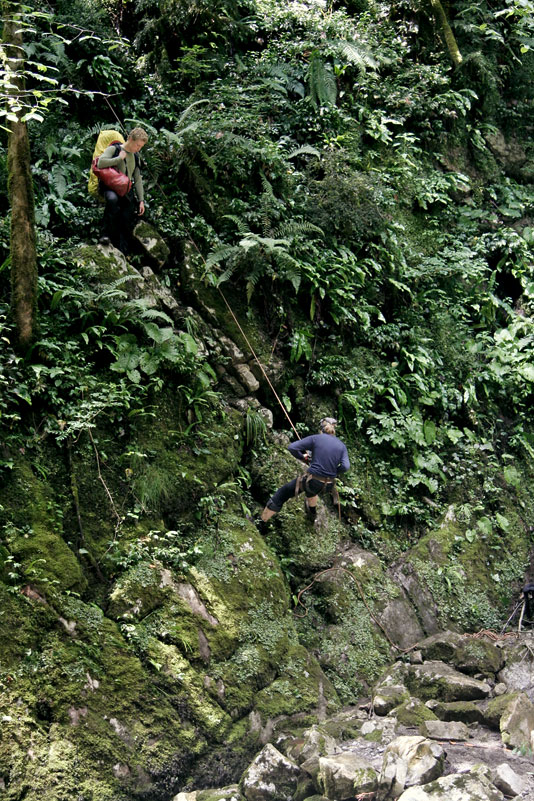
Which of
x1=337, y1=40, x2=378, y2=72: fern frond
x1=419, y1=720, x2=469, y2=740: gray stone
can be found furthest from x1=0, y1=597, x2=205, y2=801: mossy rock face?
x1=337, y1=40, x2=378, y2=72: fern frond

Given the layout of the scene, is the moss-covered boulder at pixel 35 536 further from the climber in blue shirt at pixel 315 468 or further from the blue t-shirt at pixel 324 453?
the blue t-shirt at pixel 324 453

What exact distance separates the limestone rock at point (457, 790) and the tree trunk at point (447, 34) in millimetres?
13988

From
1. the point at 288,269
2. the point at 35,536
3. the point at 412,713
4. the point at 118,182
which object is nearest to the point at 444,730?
the point at 412,713

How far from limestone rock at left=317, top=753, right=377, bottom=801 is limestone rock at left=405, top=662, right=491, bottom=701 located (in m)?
2.07

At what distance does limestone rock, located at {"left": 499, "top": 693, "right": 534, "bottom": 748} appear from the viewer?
612 cm

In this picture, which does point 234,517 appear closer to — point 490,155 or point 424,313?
point 424,313

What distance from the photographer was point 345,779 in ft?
17.0

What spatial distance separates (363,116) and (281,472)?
8.16 metres

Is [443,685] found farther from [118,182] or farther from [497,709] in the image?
[118,182]

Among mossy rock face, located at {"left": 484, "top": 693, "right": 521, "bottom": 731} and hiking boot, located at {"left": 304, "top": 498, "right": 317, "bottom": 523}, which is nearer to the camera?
mossy rock face, located at {"left": 484, "top": 693, "right": 521, "bottom": 731}

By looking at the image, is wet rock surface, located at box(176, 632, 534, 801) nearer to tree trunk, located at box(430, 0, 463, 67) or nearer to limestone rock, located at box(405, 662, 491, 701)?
limestone rock, located at box(405, 662, 491, 701)

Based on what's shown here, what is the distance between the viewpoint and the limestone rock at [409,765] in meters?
5.20

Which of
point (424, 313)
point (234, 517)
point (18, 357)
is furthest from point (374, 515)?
point (18, 357)

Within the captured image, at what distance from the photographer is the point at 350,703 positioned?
7.30 meters
